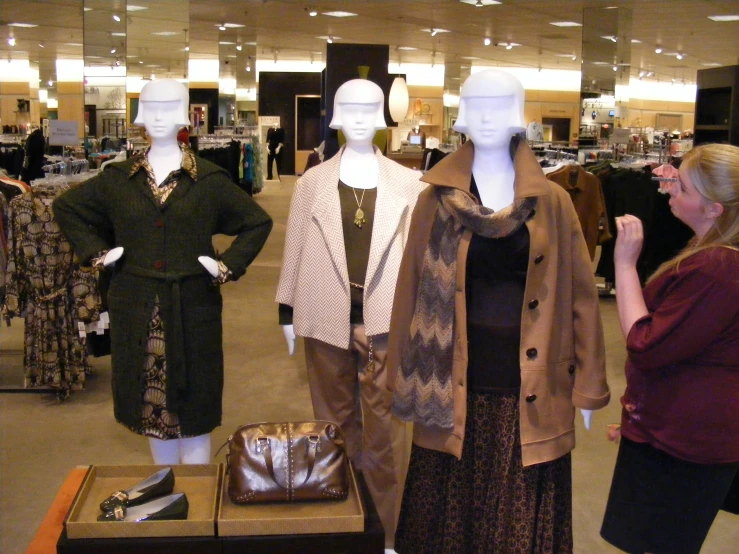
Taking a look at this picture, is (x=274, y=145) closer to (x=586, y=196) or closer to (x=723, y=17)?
(x=723, y=17)

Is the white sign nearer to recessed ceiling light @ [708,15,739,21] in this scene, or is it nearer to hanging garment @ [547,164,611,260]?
hanging garment @ [547,164,611,260]

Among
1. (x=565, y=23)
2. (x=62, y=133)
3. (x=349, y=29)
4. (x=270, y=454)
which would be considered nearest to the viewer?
(x=270, y=454)

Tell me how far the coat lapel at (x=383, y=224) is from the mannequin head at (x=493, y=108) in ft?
2.26

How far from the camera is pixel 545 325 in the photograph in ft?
6.55

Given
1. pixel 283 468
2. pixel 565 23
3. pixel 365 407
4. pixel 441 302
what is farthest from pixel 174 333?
pixel 565 23

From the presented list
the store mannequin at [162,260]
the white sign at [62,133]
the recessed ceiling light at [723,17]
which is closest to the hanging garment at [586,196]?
the white sign at [62,133]

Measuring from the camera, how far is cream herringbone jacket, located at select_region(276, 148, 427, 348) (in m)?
2.74

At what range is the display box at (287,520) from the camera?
1965 mm

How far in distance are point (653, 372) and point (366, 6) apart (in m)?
10.4

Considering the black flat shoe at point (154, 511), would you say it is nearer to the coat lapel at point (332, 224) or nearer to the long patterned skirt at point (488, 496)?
the long patterned skirt at point (488, 496)

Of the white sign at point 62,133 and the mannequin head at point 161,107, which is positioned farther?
the white sign at point 62,133

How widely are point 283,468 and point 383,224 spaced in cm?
98

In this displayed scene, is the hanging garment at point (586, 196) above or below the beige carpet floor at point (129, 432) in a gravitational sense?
above

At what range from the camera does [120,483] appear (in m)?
2.24
